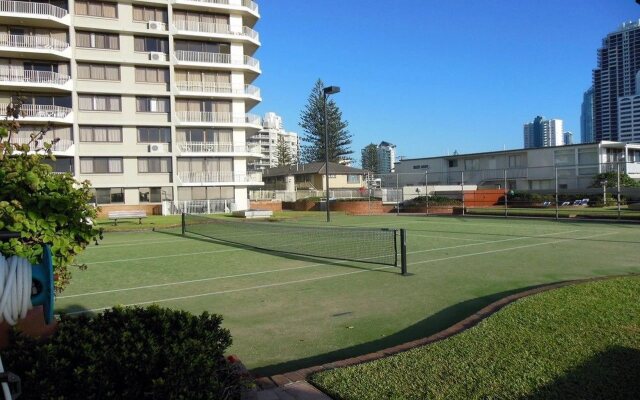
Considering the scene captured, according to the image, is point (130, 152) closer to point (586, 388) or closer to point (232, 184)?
point (232, 184)

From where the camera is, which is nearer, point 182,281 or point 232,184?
point 182,281

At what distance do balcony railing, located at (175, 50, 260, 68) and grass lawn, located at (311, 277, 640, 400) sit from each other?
44099mm

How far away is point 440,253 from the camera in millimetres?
13031

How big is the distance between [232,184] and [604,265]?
3944 centimetres

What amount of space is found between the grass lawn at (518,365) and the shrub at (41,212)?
224 cm

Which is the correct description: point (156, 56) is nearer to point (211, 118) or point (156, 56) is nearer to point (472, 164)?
point (211, 118)

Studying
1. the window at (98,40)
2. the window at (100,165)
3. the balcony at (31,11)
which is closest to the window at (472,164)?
the window at (100,165)

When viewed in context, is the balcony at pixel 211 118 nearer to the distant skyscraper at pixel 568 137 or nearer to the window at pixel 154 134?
the window at pixel 154 134

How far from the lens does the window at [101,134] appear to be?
4258cm

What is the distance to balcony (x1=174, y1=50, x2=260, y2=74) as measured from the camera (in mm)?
44719

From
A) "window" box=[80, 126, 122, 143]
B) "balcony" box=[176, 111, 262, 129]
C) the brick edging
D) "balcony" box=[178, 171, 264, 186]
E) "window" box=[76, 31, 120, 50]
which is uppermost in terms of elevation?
"window" box=[76, 31, 120, 50]

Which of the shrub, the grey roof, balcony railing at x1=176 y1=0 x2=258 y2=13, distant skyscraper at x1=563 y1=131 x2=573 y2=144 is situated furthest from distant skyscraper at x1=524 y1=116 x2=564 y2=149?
the shrub

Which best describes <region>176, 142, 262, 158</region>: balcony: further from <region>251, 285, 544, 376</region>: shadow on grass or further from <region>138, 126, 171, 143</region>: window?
<region>251, 285, 544, 376</region>: shadow on grass

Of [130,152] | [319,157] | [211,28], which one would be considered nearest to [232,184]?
[130,152]
